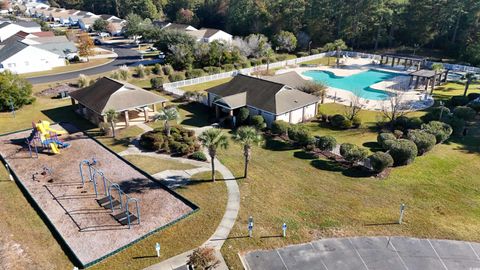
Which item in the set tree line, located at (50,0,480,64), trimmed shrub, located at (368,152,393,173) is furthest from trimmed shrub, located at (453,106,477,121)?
tree line, located at (50,0,480,64)

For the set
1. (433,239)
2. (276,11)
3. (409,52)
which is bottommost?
(433,239)

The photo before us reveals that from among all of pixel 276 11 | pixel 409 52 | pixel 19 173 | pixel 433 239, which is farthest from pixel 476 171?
pixel 276 11

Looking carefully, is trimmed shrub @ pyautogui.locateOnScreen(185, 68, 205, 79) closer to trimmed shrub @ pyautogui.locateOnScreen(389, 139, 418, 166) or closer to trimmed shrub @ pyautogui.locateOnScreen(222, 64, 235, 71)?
trimmed shrub @ pyautogui.locateOnScreen(222, 64, 235, 71)

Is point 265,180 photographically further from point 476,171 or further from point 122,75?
point 122,75

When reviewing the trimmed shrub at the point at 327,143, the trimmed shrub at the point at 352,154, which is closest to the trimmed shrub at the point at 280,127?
the trimmed shrub at the point at 327,143

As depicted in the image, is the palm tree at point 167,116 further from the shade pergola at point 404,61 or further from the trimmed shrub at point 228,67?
the shade pergola at point 404,61
